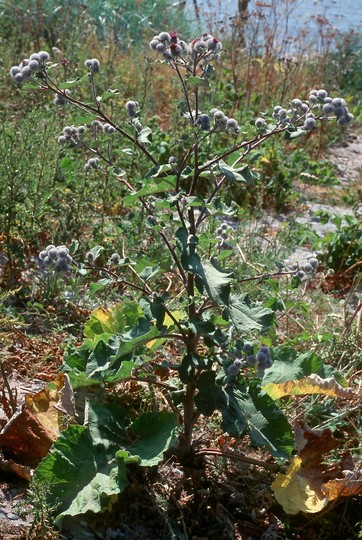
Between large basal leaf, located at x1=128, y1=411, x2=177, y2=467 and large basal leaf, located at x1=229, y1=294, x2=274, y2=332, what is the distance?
40 cm

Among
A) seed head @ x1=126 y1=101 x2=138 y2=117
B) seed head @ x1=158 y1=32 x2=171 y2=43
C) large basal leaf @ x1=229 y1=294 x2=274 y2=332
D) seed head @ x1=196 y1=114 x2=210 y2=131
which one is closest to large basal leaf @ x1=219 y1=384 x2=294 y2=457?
large basal leaf @ x1=229 y1=294 x2=274 y2=332

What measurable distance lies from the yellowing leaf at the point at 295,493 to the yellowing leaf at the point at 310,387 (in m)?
0.24

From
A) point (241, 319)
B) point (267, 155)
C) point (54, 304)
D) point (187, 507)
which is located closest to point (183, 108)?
point (241, 319)

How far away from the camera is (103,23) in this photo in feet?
37.9

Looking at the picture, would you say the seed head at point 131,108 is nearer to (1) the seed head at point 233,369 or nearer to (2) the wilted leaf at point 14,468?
(1) the seed head at point 233,369

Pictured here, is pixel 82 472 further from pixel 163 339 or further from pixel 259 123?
pixel 259 123

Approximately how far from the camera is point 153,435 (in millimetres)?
2709

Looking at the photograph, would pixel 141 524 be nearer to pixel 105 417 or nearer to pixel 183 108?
pixel 105 417

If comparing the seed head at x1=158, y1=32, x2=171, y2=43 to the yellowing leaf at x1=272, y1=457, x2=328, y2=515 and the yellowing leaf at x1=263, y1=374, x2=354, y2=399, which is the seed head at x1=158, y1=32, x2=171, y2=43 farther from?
the yellowing leaf at x1=272, y1=457, x2=328, y2=515

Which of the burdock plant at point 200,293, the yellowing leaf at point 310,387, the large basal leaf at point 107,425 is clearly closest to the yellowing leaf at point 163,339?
the burdock plant at point 200,293

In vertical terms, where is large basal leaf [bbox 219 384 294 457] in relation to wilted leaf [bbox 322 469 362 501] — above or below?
above

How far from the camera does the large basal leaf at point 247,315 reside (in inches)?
101

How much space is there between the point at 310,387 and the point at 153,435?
58 cm

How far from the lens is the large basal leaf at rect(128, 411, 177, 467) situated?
260 centimetres
